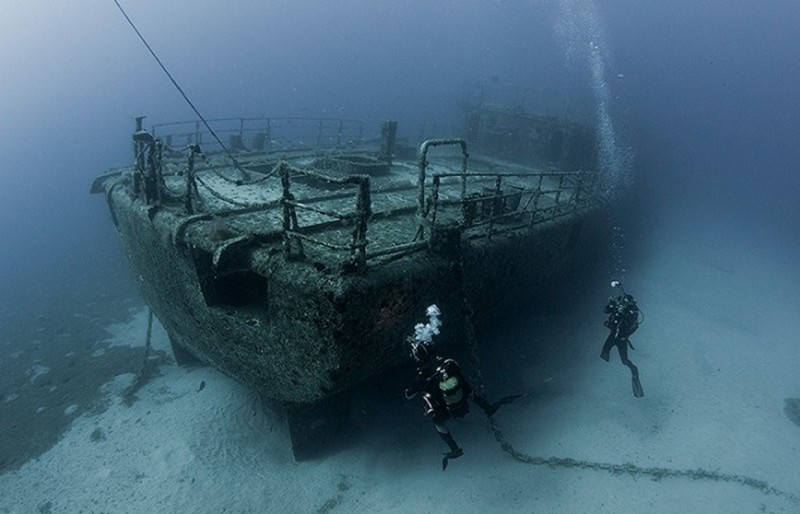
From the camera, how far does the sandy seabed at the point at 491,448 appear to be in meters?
7.68

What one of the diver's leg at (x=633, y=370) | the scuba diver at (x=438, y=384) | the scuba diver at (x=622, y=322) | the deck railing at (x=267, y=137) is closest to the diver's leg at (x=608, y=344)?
the scuba diver at (x=622, y=322)

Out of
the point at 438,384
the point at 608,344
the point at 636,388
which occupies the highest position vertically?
the point at 438,384

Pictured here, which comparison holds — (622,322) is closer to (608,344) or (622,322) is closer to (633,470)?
(608,344)

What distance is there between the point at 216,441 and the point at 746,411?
1196cm

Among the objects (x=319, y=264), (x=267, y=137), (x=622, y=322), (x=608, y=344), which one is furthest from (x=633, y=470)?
(x=267, y=137)

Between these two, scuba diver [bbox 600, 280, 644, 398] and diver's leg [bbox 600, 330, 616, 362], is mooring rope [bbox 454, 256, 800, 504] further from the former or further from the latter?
diver's leg [bbox 600, 330, 616, 362]

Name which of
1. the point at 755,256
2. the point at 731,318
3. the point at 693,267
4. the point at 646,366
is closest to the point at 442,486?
the point at 646,366

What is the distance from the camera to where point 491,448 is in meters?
8.38

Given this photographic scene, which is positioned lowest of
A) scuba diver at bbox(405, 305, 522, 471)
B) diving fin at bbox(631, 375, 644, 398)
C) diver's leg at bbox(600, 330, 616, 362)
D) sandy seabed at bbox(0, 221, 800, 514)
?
sandy seabed at bbox(0, 221, 800, 514)

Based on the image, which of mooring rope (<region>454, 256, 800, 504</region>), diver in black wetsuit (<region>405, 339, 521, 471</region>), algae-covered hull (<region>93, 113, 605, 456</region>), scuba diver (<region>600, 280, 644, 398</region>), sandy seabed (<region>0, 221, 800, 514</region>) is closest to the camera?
diver in black wetsuit (<region>405, 339, 521, 471</region>)

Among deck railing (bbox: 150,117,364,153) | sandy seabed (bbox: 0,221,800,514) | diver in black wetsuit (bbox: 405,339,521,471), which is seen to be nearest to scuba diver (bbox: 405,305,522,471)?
diver in black wetsuit (bbox: 405,339,521,471)

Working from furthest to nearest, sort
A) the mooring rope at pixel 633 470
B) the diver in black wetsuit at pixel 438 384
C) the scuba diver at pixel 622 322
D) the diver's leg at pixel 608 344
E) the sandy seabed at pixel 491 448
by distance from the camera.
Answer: the diver's leg at pixel 608 344 → the scuba diver at pixel 622 322 → the mooring rope at pixel 633 470 → the sandy seabed at pixel 491 448 → the diver in black wetsuit at pixel 438 384

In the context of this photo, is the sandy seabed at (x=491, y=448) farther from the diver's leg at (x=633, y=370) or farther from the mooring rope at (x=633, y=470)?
the diver's leg at (x=633, y=370)

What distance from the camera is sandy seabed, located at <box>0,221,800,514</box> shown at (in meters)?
7.68
